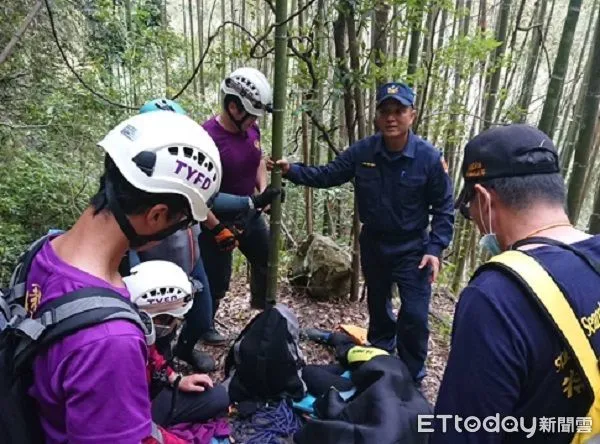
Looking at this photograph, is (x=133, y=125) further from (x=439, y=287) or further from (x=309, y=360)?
(x=439, y=287)

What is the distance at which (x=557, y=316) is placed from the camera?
3.65ft

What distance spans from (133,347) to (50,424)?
326 mm

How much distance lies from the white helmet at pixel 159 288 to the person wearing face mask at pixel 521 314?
1.36 metres

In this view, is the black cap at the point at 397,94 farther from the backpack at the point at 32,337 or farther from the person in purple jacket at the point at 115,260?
the backpack at the point at 32,337

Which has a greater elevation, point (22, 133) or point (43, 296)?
point (43, 296)

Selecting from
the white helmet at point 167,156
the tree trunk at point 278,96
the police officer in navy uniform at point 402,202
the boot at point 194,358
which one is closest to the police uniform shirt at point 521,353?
the white helmet at point 167,156

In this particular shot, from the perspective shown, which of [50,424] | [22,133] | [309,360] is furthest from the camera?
[22,133]

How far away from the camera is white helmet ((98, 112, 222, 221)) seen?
1.16m

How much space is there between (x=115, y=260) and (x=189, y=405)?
1710 mm

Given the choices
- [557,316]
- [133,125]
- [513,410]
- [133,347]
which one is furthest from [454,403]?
[133,125]

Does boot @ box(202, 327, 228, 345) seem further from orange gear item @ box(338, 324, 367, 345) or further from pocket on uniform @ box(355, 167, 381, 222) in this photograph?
pocket on uniform @ box(355, 167, 381, 222)

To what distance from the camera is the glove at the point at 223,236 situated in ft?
10.1

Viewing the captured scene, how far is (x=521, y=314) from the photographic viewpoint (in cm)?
114

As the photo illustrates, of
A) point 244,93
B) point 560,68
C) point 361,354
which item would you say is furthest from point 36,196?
point 560,68
